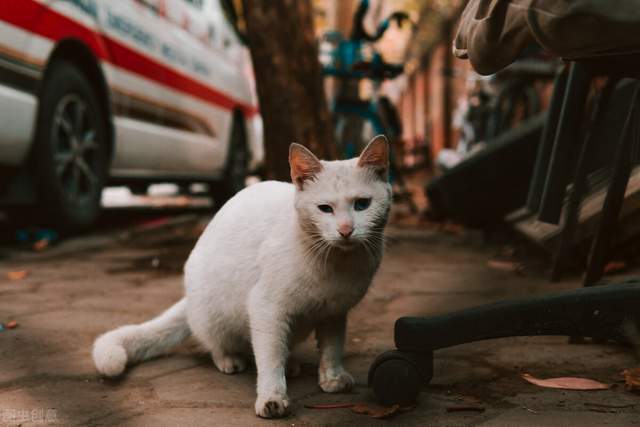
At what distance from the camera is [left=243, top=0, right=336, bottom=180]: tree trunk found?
4.73 metres

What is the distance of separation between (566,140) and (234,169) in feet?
19.7

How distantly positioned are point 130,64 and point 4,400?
3559mm

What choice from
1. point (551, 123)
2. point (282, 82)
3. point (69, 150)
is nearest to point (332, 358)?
point (551, 123)

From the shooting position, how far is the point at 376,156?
203 centimetres

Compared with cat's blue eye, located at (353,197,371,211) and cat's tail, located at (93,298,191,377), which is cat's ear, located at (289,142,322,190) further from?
cat's tail, located at (93,298,191,377)

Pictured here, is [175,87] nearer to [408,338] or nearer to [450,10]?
[408,338]

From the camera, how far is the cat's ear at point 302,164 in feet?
6.61

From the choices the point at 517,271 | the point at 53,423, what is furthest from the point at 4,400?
the point at 517,271

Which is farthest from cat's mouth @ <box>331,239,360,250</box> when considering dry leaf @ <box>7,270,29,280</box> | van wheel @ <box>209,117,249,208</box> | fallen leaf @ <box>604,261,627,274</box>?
van wheel @ <box>209,117,249,208</box>

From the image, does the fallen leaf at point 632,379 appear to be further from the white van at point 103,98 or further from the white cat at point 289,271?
the white van at point 103,98

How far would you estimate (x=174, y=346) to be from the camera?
2.51 metres

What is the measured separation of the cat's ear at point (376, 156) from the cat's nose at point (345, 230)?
197 mm

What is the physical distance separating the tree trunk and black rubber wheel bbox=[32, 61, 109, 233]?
3.54ft

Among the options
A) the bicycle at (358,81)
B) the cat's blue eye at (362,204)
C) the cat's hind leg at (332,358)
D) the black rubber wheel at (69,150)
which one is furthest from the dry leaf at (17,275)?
the bicycle at (358,81)
